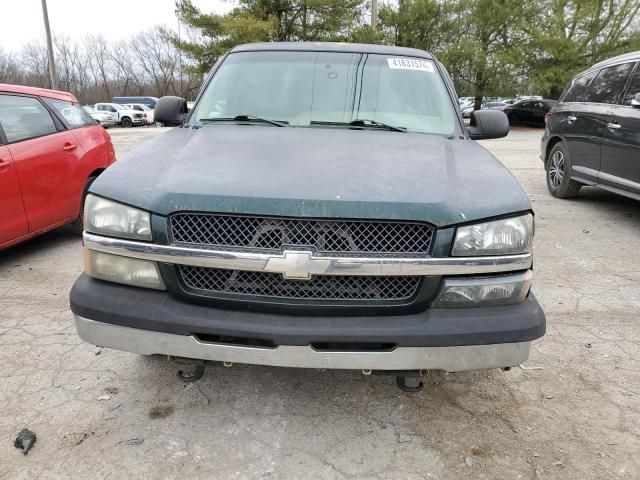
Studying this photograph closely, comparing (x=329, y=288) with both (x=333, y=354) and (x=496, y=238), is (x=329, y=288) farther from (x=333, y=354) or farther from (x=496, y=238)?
(x=496, y=238)

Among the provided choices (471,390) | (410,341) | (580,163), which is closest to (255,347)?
(410,341)

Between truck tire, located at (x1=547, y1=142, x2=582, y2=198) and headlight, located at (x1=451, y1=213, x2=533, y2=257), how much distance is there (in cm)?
568

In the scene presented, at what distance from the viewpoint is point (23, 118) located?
15.8 ft

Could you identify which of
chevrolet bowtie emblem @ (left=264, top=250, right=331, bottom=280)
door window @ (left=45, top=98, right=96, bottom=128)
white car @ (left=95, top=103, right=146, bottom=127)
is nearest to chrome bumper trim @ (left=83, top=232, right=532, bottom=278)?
chevrolet bowtie emblem @ (left=264, top=250, right=331, bottom=280)

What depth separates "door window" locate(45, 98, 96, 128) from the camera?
210 inches

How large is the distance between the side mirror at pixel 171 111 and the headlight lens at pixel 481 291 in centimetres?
245

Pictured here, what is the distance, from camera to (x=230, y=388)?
109 inches

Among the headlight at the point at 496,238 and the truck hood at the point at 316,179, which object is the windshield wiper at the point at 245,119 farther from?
the headlight at the point at 496,238

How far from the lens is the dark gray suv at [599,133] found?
5660 millimetres

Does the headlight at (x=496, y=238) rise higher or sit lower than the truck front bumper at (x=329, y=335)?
higher

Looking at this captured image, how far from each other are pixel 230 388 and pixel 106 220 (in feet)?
3.78

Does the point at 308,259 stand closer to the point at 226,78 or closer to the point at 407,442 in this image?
the point at 407,442

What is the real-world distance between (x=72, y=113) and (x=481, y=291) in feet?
16.8

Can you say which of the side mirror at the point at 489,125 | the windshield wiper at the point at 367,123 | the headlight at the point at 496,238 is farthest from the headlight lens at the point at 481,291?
the side mirror at the point at 489,125
